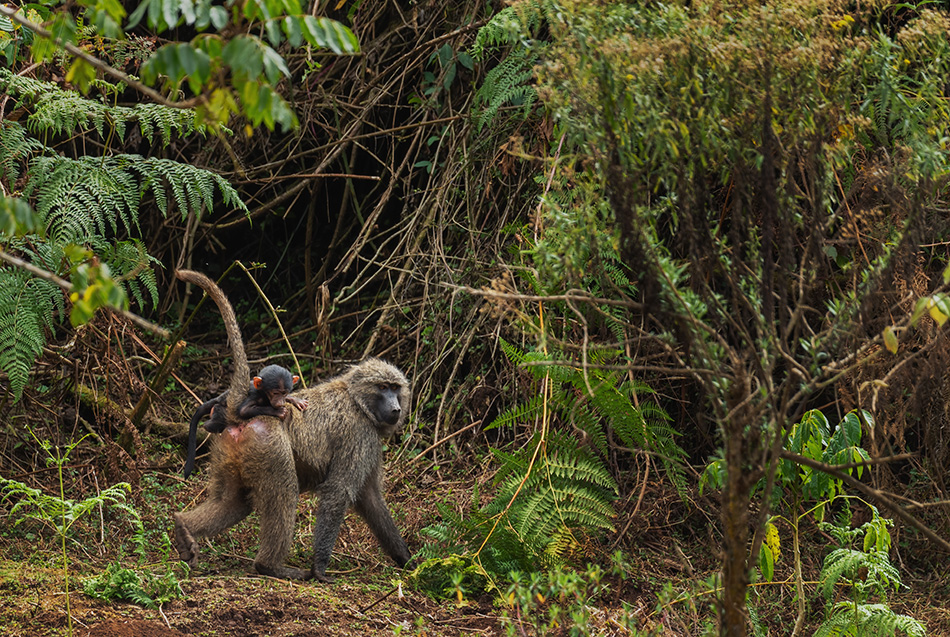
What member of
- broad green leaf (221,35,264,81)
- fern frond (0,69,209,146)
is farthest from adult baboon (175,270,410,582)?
broad green leaf (221,35,264,81)

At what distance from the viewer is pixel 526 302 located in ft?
18.5

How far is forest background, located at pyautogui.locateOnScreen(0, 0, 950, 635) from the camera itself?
110 inches

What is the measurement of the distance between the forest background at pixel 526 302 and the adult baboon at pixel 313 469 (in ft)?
0.79

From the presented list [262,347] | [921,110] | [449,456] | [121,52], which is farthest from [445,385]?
[921,110]

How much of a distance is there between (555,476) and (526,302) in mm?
1093

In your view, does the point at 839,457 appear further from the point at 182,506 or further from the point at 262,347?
the point at 262,347

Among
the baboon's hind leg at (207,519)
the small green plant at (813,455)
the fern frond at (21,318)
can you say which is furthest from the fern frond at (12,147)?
the small green plant at (813,455)

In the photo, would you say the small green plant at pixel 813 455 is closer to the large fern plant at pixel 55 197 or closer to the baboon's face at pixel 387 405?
the baboon's face at pixel 387 405

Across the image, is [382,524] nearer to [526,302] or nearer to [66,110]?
[526,302]

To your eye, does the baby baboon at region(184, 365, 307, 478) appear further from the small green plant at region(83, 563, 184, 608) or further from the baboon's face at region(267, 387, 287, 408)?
the small green plant at region(83, 563, 184, 608)

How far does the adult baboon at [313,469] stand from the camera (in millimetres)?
4910

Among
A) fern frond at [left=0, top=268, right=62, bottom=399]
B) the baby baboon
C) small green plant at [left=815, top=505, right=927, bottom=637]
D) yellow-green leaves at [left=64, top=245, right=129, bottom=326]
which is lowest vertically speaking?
small green plant at [left=815, top=505, right=927, bottom=637]

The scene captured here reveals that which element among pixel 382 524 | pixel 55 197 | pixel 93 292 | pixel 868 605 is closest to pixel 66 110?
pixel 55 197

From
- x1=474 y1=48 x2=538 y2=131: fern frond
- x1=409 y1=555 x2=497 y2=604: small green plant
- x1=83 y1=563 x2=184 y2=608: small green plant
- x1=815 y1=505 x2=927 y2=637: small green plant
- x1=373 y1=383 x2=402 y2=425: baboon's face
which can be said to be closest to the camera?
x1=815 y1=505 x2=927 y2=637: small green plant
